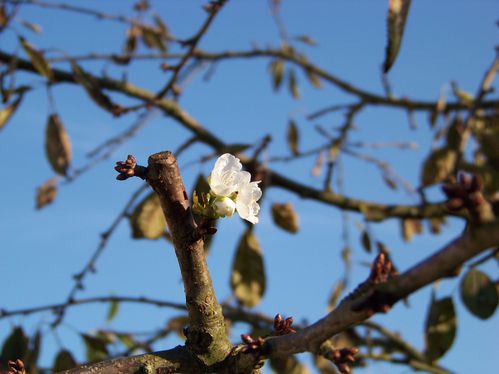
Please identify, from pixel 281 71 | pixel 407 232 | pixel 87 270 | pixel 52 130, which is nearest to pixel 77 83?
pixel 52 130

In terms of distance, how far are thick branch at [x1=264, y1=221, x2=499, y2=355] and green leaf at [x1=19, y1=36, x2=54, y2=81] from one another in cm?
155

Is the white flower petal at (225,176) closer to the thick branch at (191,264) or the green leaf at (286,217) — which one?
the thick branch at (191,264)

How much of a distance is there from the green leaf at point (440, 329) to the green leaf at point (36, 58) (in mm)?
1318

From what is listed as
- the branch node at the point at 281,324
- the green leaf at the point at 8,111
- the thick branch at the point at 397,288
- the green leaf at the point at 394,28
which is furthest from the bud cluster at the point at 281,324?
the green leaf at the point at 8,111

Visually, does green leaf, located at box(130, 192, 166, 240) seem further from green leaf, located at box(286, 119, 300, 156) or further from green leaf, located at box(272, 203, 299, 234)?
green leaf, located at box(286, 119, 300, 156)

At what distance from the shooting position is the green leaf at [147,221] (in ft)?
5.90

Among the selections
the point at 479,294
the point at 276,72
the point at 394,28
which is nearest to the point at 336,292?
the point at 276,72

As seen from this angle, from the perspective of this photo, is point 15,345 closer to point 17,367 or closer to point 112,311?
point 112,311

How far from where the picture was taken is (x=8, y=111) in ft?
6.54

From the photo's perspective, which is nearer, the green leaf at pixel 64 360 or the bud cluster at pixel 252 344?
the bud cluster at pixel 252 344

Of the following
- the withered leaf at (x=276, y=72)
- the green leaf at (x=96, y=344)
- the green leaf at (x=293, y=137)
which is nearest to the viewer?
the green leaf at (x=96, y=344)

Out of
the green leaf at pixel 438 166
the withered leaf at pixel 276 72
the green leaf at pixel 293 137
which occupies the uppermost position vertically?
the withered leaf at pixel 276 72

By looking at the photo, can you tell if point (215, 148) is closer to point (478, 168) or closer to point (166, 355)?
point (478, 168)

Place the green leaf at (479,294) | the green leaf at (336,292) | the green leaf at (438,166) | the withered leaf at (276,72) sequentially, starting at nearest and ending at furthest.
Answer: the green leaf at (479,294) → the green leaf at (438,166) → the green leaf at (336,292) → the withered leaf at (276,72)
